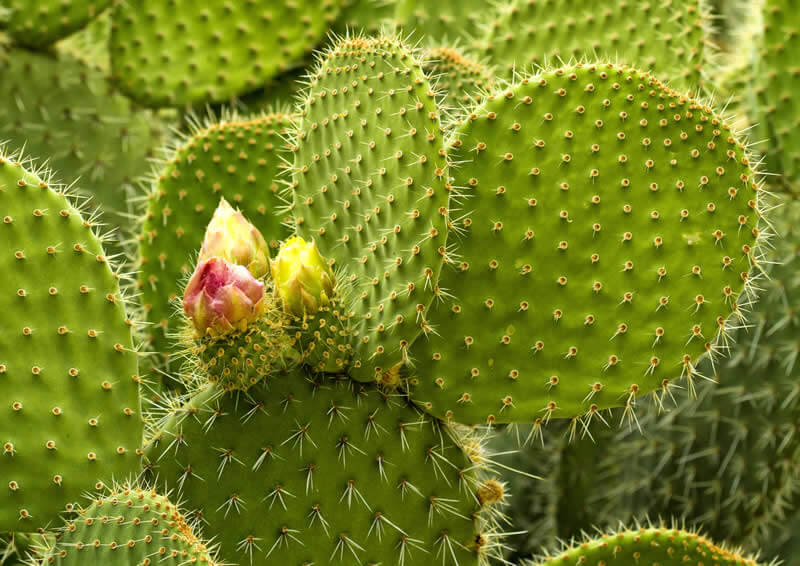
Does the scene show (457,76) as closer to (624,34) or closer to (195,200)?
(624,34)

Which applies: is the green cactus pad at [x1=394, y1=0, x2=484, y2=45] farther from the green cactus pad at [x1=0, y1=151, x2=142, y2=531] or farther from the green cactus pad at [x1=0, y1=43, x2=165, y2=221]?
the green cactus pad at [x1=0, y1=151, x2=142, y2=531]

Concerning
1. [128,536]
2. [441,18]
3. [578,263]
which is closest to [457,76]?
[441,18]

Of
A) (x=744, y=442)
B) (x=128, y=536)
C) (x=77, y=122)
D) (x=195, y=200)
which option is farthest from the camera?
(x=77, y=122)

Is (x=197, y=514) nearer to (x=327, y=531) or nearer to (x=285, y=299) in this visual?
(x=327, y=531)

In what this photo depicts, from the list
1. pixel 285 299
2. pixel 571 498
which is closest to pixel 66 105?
pixel 285 299

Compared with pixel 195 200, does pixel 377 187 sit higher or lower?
higher

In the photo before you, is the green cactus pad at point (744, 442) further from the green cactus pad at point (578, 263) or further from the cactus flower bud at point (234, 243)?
the cactus flower bud at point (234, 243)
